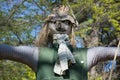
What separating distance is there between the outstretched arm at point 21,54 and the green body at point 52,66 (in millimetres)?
53

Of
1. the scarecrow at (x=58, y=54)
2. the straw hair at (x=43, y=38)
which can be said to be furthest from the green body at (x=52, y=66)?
the straw hair at (x=43, y=38)

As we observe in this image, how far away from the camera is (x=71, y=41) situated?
12.0ft

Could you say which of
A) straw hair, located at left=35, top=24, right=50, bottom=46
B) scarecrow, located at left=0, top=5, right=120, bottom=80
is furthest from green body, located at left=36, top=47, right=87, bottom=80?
straw hair, located at left=35, top=24, right=50, bottom=46

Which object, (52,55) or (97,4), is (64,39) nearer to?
(52,55)

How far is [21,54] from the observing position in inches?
138

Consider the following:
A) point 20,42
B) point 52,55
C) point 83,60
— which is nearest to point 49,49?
point 52,55

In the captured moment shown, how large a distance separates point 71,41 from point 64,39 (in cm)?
8

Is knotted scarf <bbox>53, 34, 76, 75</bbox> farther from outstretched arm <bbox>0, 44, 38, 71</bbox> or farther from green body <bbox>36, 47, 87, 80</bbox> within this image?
outstretched arm <bbox>0, 44, 38, 71</bbox>

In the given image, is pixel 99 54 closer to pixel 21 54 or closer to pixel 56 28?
pixel 56 28

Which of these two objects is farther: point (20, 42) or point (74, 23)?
point (20, 42)

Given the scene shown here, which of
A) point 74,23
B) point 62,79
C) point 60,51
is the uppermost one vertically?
point 74,23

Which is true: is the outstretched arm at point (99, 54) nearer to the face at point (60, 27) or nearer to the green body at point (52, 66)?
the green body at point (52, 66)

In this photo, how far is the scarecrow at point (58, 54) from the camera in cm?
345

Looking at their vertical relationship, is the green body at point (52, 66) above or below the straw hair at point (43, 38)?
below
